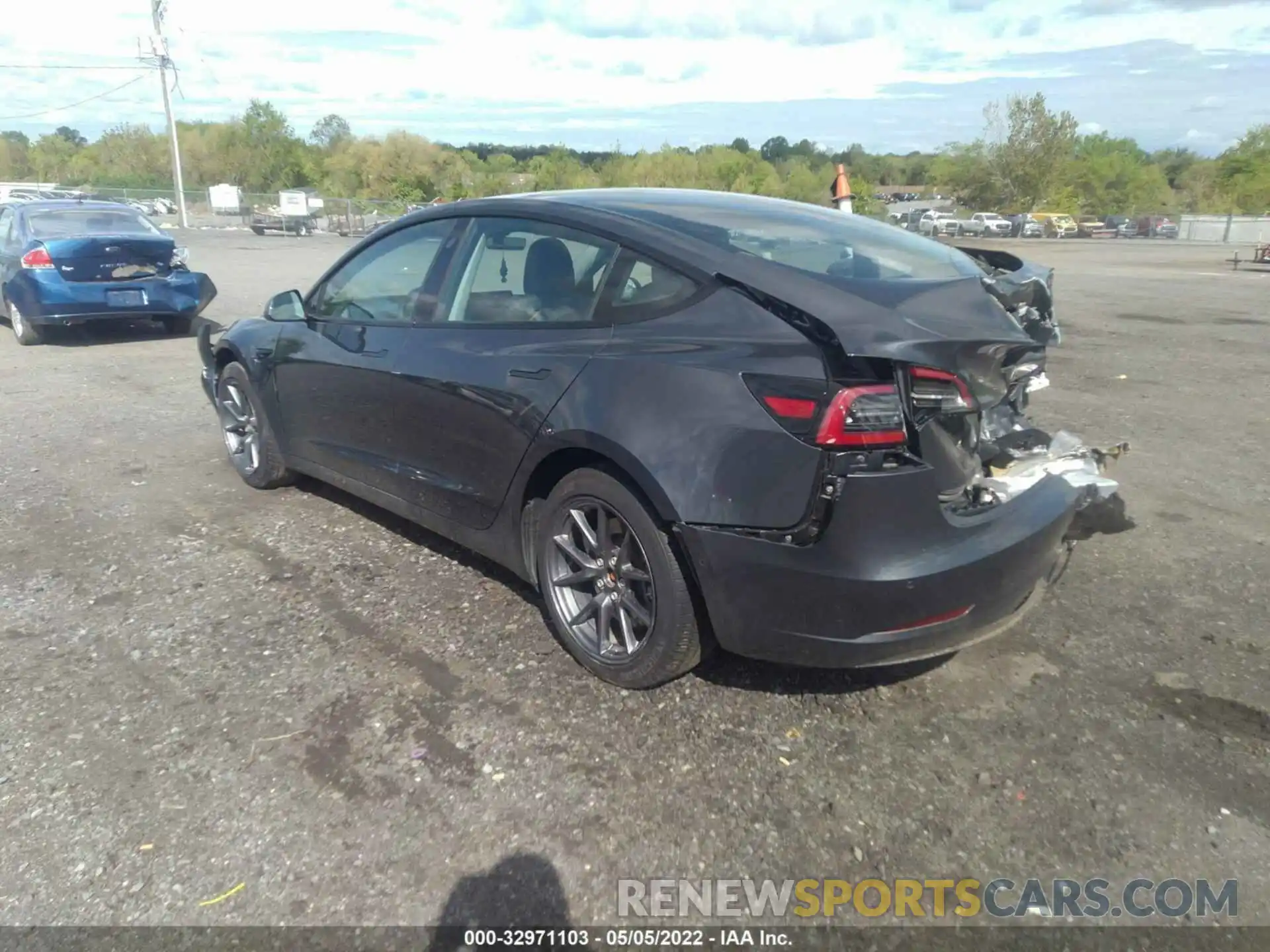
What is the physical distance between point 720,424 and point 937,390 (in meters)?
0.65

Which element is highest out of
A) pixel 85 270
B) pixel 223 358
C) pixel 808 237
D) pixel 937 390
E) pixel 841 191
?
pixel 841 191

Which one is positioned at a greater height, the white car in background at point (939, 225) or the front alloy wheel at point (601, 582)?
the front alloy wheel at point (601, 582)

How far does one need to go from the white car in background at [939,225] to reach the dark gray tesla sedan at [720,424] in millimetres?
42237

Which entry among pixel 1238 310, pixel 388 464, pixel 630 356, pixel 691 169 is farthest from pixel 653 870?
pixel 691 169

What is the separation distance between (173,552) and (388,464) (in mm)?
1231

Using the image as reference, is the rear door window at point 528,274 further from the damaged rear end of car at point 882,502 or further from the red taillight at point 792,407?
the red taillight at point 792,407

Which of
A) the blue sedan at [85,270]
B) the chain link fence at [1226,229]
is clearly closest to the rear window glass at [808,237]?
the blue sedan at [85,270]

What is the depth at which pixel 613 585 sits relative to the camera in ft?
11.2

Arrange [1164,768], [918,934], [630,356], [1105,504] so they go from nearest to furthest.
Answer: [918,934], [1164,768], [630,356], [1105,504]

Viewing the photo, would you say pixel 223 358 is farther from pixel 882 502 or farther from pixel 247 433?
pixel 882 502

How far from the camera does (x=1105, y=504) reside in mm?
5035

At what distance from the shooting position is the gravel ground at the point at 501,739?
2.62 meters

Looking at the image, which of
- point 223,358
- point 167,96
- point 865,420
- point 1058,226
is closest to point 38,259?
point 223,358

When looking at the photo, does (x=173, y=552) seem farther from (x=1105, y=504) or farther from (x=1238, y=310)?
(x=1238, y=310)
